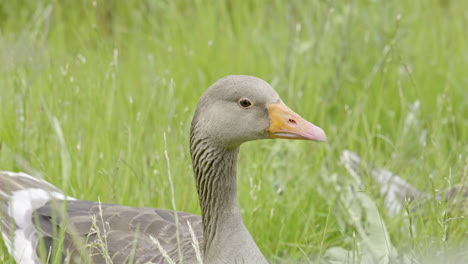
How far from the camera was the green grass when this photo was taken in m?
3.71

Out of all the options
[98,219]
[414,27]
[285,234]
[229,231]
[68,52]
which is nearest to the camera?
[229,231]

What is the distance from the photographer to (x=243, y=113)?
2830 mm

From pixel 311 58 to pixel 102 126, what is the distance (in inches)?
78.3

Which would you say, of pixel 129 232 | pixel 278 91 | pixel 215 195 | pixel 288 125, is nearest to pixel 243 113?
→ pixel 288 125

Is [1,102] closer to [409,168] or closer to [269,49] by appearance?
[269,49]

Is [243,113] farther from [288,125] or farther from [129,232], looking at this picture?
[129,232]

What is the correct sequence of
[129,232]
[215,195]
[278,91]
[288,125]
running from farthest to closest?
1. [278,91]
2. [129,232]
3. [215,195]
4. [288,125]

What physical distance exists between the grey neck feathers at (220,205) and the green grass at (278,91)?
40cm

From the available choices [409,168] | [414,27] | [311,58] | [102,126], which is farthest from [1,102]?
[414,27]

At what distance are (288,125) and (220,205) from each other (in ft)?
1.75

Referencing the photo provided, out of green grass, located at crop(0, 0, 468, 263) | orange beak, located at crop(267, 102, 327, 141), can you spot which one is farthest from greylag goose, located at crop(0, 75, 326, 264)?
green grass, located at crop(0, 0, 468, 263)

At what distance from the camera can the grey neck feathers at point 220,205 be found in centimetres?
288

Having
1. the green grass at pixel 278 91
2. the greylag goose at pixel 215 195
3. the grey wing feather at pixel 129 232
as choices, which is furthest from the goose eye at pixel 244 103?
the grey wing feather at pixel 129 232

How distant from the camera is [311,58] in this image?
5.32 m
